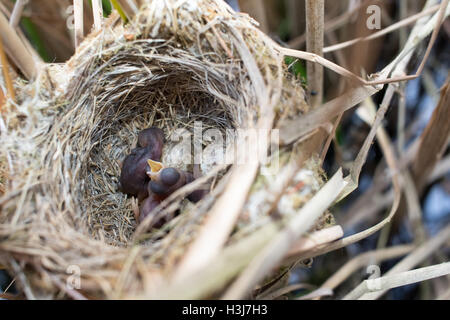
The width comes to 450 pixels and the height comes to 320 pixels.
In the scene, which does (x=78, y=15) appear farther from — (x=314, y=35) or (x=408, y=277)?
(x=408, y=277)

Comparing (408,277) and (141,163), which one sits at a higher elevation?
(141,163)

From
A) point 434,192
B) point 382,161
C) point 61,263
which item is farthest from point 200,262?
point 434,192

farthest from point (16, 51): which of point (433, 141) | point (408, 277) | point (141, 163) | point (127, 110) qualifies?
point (433, 141)

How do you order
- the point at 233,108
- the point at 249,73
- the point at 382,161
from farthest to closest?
the point at 382,161 → the point at 233,108 → the point at 249,73

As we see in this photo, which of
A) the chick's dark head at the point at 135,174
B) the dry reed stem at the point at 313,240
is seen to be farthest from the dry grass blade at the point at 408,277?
the chick's dark head at the point at 135,174
